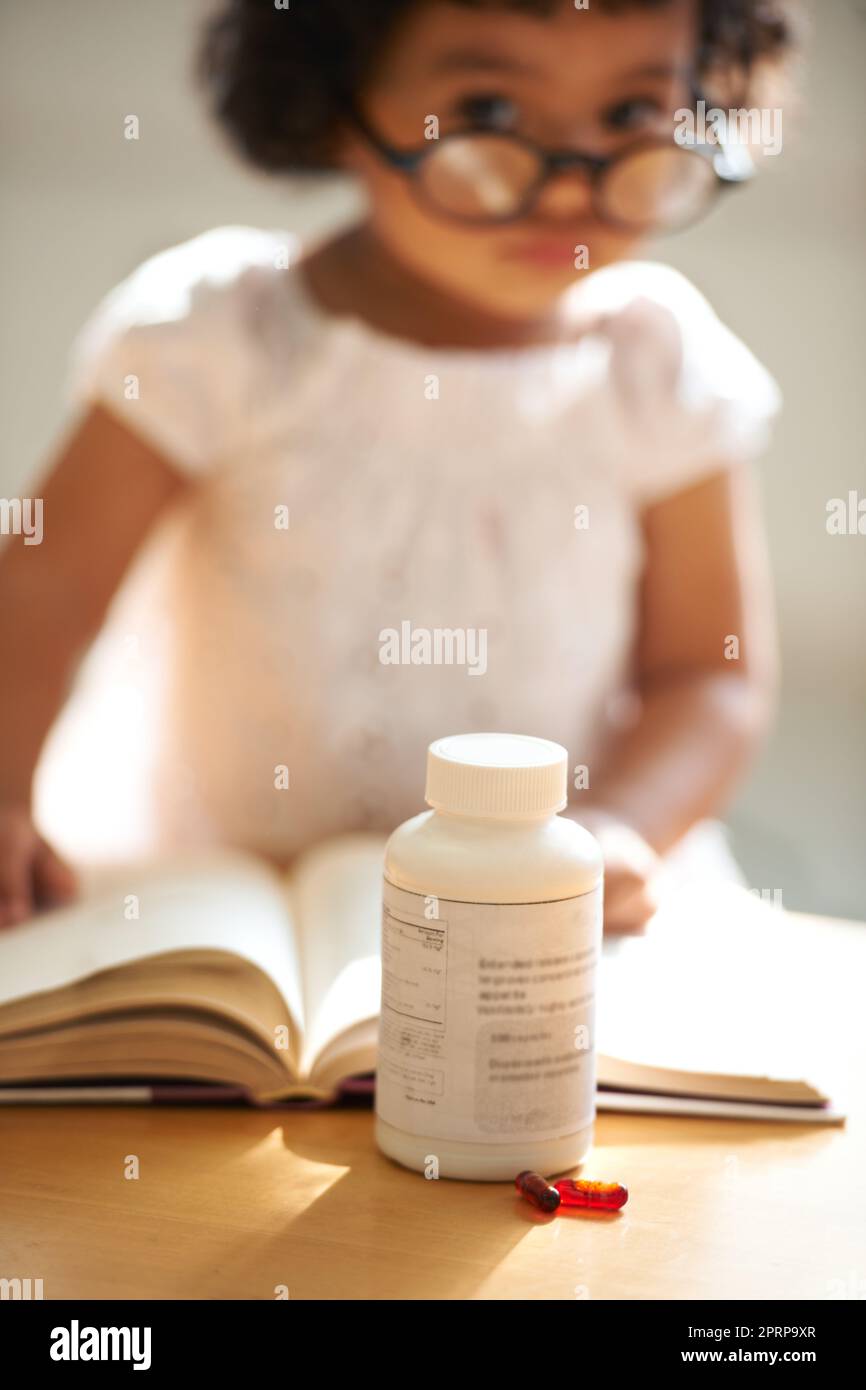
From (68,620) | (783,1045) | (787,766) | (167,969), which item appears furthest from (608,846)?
(787,766)

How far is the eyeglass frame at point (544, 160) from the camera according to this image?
2.86ft

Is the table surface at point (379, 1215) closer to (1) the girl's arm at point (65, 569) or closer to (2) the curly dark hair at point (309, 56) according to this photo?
(1) the girl's arm at point (65, 569)

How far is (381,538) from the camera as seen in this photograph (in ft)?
3.43

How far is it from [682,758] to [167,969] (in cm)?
45

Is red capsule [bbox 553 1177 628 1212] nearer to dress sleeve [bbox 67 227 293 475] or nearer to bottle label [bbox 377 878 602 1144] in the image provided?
bottle label [bbox 377 878 602 1144]

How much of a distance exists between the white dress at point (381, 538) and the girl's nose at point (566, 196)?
0.45ft

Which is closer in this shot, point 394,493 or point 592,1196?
point 592,1196

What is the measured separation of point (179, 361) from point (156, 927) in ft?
1.42

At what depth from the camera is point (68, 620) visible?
Result: 979 mm

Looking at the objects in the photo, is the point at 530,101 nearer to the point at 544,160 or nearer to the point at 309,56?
the point at 544,160

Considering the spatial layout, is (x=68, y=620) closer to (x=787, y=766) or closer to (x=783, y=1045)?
(x=783, y=1045)

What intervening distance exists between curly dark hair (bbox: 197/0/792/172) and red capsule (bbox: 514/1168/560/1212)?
2.13 ft

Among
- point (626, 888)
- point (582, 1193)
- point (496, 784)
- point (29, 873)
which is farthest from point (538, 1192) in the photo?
point (29, 873)

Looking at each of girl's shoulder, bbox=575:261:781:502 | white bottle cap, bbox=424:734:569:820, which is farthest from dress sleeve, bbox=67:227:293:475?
white bottle cap, bbox=424:734:569:820
